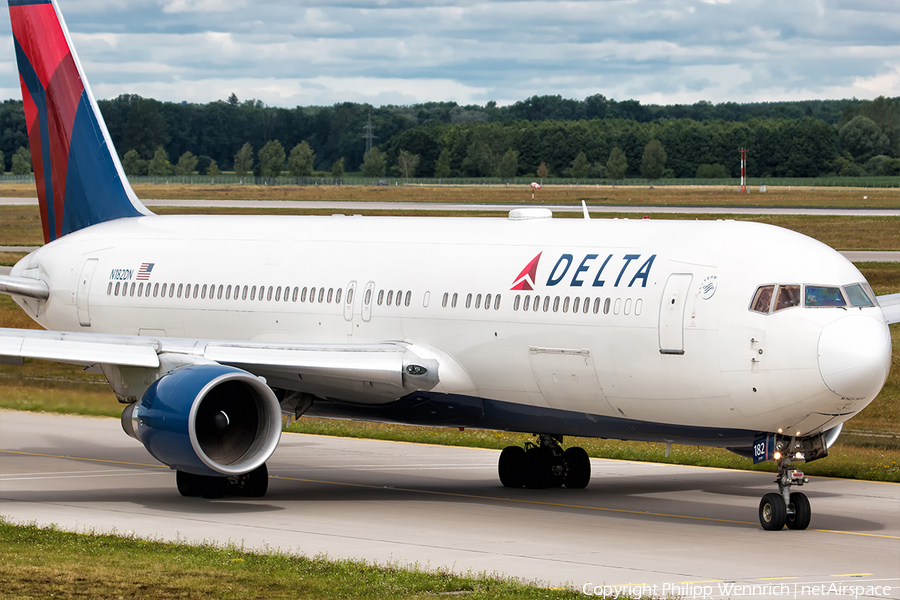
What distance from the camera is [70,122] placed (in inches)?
1105

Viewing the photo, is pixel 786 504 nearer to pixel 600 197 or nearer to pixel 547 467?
pixel 547 467

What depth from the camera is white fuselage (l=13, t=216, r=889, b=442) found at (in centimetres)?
1794

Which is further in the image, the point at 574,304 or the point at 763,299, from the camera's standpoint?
the point at 574,304

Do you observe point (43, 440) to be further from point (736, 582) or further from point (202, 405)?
point (736, 582)

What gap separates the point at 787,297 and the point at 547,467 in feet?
23.4

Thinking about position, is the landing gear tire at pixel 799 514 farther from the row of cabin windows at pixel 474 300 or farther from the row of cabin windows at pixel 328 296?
the row of cabin windows at pixel 474 300

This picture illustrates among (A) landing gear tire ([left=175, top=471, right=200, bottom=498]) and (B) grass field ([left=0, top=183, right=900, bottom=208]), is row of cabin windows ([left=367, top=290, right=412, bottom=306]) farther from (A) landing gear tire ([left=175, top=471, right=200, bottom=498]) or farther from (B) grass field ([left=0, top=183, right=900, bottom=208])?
(B) grass field ([left=0, top=183, right=900, bottom=208])

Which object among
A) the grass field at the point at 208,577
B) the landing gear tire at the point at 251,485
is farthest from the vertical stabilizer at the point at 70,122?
the grass field at the point at 208,577

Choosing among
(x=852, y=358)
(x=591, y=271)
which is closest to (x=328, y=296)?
(x=591, y=271)

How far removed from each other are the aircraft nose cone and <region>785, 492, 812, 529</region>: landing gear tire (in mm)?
2192

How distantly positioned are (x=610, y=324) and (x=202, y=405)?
251 inches

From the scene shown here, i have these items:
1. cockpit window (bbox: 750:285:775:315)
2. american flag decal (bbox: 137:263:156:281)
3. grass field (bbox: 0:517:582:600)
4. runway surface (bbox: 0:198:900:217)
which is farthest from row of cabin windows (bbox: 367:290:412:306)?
runway surface (bbox: 0:198:900:217)

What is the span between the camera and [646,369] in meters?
18.8

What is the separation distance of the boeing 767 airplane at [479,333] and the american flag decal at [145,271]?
0.05m
